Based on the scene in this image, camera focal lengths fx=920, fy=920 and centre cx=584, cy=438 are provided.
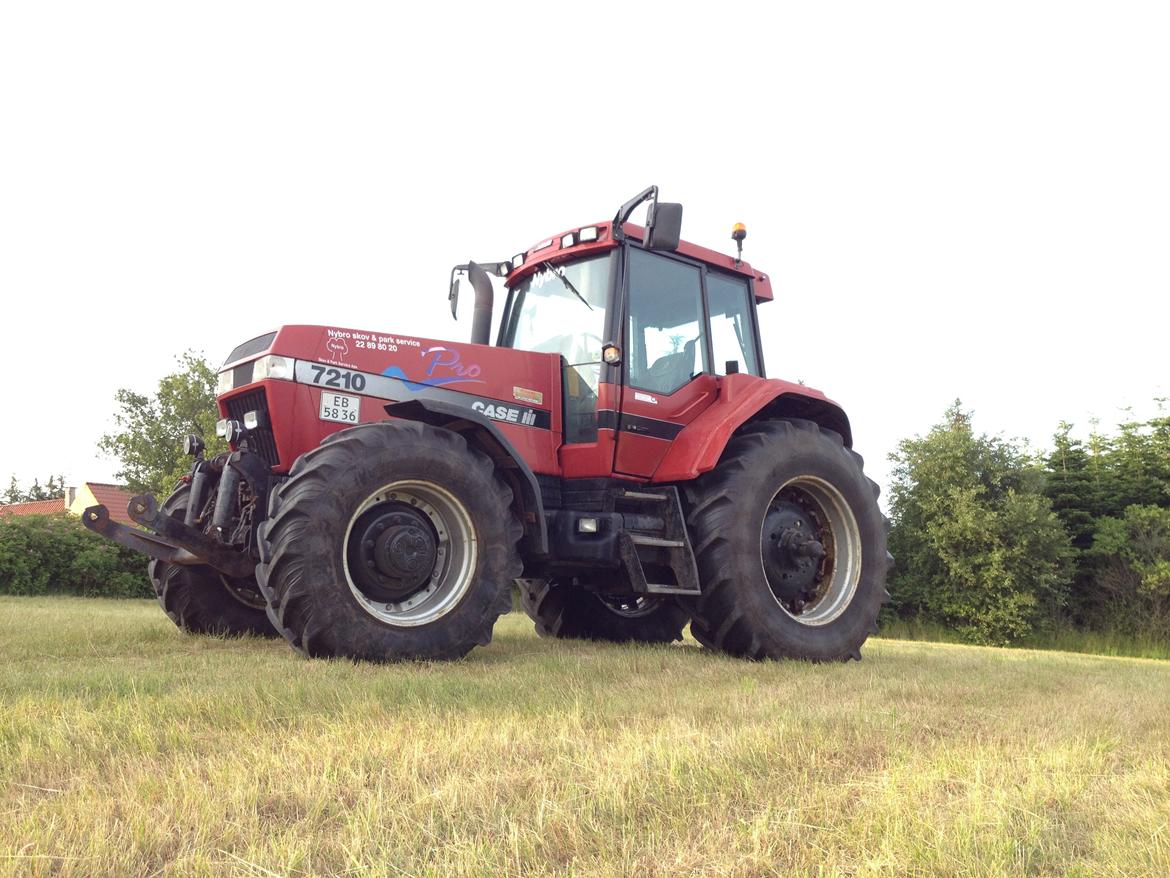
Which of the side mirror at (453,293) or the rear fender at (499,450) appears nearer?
the rear fender at (499,450)

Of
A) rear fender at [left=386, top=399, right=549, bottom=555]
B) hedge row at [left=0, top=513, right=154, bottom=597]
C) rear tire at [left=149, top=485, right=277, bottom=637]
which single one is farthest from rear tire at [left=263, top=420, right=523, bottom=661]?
hedge row at [left=0, top=513, right=154, bottom=597]

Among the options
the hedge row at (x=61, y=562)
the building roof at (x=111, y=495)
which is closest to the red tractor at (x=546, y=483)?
the hedge row at (x=61, y=562)

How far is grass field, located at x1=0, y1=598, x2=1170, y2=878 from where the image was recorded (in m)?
1.84

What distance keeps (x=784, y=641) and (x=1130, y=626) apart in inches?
833

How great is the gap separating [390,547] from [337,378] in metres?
1.11

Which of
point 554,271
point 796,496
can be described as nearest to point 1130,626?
point 796,496

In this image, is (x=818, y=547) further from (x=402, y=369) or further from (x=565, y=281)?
(x=402, y=369)

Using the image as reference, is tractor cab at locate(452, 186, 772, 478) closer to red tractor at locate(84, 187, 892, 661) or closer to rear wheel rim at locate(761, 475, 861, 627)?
red tractor at locate(84, 187, 892, 661)

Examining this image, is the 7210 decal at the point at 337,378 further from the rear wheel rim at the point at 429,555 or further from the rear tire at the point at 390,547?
the rear wheel rim at the point at 429,555

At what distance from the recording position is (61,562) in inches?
640

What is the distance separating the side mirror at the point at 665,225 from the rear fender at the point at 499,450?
4.76 ft

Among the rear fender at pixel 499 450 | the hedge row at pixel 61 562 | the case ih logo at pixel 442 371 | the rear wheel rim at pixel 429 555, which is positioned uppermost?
the case ih logo at pixel 442 371

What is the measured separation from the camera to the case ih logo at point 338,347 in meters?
5.17

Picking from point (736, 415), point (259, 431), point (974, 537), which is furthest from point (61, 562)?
point (974, 537)
